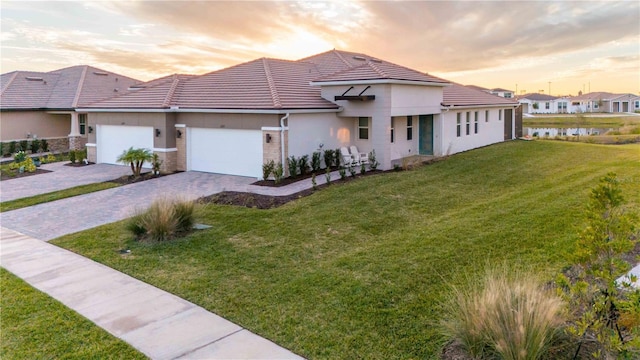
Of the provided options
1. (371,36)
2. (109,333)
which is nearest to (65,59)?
(371,36)

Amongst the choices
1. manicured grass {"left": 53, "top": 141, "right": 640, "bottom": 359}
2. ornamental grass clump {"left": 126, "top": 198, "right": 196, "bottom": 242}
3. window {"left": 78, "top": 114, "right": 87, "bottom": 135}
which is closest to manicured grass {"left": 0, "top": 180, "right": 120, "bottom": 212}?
manicured grass {"left": 53, "top": 141, "right": 640, "bottom": 359}

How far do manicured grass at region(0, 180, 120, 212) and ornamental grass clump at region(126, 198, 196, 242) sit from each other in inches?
278

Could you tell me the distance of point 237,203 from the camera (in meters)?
14.1

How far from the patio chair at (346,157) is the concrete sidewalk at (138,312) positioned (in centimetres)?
1235

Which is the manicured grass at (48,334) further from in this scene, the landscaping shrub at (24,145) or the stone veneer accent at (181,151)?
the landscaping shrub at (24,145)

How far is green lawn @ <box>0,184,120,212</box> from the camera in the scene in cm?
1534

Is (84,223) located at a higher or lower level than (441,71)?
lower

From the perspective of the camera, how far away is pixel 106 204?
49.6 feet

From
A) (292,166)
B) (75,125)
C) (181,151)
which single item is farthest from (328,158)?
(75,125)

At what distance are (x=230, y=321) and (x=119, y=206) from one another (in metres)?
10.2

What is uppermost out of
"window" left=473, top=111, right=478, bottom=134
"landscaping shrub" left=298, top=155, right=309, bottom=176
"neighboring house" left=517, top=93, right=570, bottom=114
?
"neighboring house" left=517, top=93, right=570, bottom=114

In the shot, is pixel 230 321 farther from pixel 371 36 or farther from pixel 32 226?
pixel 371 36

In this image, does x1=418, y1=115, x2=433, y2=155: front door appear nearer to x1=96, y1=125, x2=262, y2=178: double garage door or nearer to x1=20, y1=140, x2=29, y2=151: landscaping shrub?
x1=96, y1=125, x2=262, y2=178: double garage door

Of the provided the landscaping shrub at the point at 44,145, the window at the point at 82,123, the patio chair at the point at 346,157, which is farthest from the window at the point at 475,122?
the landscaping shrub at the point at 44,145
